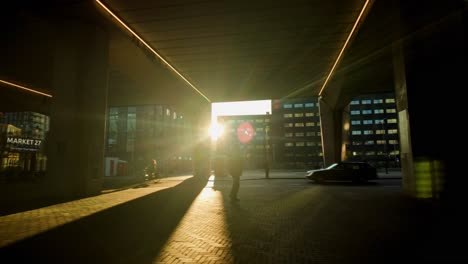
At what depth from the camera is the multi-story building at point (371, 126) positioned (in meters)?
89.7

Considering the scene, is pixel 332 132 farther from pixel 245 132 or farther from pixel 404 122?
pixel 245 132

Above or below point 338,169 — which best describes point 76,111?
above

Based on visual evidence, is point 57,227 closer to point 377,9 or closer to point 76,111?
point 76,111

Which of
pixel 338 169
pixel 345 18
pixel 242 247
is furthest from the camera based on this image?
pixel 338 169

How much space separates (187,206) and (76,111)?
649 cm

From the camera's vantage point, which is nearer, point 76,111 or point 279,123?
point 76,111

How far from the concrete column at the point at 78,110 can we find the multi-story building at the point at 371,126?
93.1 metres

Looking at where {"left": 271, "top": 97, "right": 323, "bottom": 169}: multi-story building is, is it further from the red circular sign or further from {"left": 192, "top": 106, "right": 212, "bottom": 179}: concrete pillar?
{"left": 192, "top": 106, "right": 212, "bottom": 179}: concrete pillar

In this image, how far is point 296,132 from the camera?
97.4 meters

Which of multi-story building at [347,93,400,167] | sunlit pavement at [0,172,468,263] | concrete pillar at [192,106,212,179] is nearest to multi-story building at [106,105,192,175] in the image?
concrete pillar at [192,106,212,179]

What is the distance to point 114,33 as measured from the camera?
1069 centimetres

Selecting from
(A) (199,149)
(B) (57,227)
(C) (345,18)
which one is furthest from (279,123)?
(B) (57,227)

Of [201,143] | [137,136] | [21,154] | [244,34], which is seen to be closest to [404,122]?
[244,34]

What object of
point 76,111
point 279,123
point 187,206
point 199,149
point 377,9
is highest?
point 279,123
